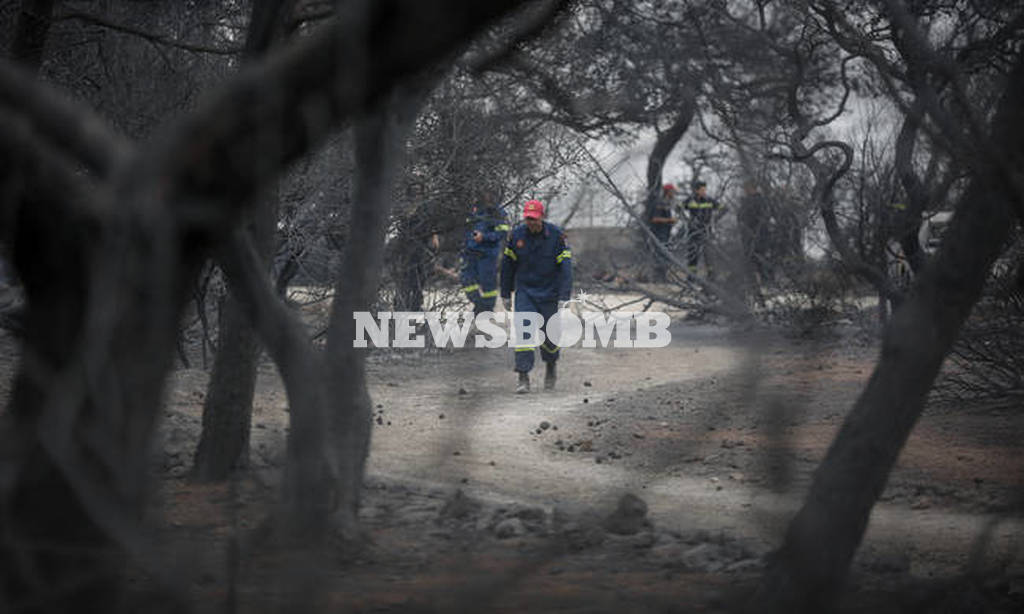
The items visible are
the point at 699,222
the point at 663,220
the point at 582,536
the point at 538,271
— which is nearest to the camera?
the point at 582,536

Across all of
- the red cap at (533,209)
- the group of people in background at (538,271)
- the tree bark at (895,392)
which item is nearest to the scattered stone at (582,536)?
the tree bark at (895,392)

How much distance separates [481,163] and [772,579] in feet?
28.6

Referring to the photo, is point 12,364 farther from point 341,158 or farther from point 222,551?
point 222,551

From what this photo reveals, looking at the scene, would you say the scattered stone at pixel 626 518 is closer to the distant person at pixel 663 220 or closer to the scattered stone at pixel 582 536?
the scattered stone at pixel 582 536

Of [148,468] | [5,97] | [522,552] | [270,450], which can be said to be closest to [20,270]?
[5,97]

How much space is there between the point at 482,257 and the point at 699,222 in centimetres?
350

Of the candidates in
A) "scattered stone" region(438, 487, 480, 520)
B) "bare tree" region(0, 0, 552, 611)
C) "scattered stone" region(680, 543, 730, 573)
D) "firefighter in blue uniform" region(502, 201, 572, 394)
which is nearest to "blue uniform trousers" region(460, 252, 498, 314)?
"firefighter in blue uniform" region(502, 201, 572, 394)

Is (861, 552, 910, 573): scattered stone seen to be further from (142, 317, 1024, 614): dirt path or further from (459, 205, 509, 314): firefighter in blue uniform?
(459, 205, 509, 314): firefighter in blue uniform

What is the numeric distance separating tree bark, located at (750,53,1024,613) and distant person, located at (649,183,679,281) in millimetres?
11549

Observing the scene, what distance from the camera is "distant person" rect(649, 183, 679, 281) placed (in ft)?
52.8

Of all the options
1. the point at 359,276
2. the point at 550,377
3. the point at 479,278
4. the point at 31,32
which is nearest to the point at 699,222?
the point at 479,278

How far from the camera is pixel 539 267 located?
12.5m

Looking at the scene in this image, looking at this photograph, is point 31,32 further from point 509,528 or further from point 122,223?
point 122,223

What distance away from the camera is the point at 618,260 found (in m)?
17.3
